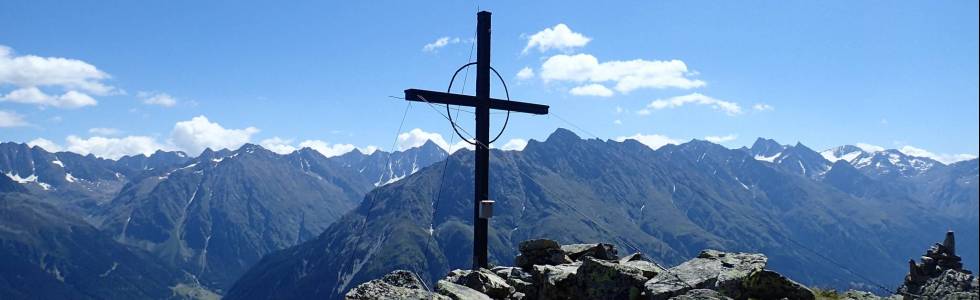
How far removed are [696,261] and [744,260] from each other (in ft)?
4.44

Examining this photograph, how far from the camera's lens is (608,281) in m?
14.5

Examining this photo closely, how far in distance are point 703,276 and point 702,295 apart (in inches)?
72.6

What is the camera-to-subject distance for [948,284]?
21047mm

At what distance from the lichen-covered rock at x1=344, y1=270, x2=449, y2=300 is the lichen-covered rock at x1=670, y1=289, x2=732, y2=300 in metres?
4.88

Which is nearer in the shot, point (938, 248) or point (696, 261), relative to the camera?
point (696, 261)

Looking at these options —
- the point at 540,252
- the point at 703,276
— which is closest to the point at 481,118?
the point at 540,252

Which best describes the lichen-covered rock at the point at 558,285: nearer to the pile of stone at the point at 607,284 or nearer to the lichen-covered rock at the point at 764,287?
the pile of stone at the point at 607,284

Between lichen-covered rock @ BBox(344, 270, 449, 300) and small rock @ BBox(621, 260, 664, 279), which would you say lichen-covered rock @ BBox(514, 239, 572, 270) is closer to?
small rock @ BBox(621, 260, 664, 279)

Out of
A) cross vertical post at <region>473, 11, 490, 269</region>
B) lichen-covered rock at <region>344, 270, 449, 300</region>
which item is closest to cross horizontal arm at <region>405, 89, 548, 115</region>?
cross vertical post at <region>473, 11, 490, 269</region>

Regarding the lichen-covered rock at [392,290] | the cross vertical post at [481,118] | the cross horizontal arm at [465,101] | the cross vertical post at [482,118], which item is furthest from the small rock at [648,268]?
the cross horizontal arm at [465,101]

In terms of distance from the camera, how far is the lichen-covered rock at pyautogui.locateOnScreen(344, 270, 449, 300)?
494 inches

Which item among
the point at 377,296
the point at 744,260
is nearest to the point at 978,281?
the point at 744,260

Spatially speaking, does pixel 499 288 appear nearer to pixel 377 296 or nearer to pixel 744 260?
pixel 377 296

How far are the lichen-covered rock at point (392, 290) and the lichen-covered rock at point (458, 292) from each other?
1.34 feet
